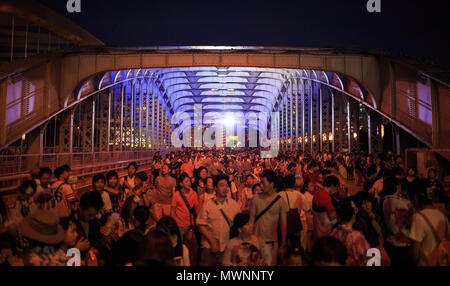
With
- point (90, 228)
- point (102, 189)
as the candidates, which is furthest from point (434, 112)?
point (90, 228)

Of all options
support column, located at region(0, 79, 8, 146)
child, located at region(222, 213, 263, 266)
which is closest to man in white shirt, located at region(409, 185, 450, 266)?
child, located at region(222, 213, 263, 266)

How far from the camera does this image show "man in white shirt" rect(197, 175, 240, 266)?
409cm

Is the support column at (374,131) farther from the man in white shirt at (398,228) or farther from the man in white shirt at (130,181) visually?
the man in white shirt at (130,181)

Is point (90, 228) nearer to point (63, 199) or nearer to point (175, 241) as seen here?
point (175, 241)

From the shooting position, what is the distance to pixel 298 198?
527 centimetres

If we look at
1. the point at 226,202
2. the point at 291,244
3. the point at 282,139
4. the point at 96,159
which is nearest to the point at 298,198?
the point at 291,244

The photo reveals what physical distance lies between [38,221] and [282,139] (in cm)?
5681

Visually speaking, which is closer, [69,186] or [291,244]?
[291,244]

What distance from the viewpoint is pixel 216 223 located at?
4258 mm

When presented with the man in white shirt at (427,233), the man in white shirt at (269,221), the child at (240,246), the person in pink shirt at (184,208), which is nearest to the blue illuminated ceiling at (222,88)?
the person in pink shirt at (184,208)

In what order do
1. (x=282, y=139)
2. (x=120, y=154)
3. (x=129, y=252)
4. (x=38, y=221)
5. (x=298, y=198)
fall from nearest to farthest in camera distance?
(x=129, y=252)
(x=38, y=221)
(x=298, y=198)
(x=120, y=154)
(x=282, y=139)

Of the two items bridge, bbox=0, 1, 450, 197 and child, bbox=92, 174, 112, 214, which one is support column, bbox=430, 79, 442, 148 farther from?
child, bbox=92, 174, 112, 214
